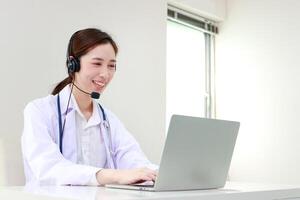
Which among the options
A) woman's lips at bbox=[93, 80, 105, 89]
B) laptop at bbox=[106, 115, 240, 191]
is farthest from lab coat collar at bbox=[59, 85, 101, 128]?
laptop at bbox=[106, 115, 240, 191]

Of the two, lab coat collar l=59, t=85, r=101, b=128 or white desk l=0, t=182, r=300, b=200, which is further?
lab coat collar l=59, t=85, r=101, b=128

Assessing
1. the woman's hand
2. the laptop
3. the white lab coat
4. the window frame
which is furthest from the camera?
the window frame

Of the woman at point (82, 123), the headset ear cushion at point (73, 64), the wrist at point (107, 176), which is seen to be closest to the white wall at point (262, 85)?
the woman at point (82, 123)

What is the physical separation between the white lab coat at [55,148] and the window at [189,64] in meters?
1.43

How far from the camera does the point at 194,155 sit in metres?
1.10

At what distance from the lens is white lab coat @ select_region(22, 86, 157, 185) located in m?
1.32

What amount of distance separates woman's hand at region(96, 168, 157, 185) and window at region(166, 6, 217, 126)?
6.39 ft

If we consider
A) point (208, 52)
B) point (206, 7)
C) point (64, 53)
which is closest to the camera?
point (64, 53)

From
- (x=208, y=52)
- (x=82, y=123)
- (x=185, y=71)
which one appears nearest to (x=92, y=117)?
(x=82, y=123)

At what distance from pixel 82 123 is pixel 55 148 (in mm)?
260

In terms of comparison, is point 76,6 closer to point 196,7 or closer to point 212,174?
point 196,7

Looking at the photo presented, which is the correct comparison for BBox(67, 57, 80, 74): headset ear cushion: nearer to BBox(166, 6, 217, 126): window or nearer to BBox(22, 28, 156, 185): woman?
BBox(22, 28, 156, 185): woman

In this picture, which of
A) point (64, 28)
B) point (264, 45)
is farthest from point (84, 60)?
point (264, 45)

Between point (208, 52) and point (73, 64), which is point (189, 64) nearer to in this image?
point (208, 52)
